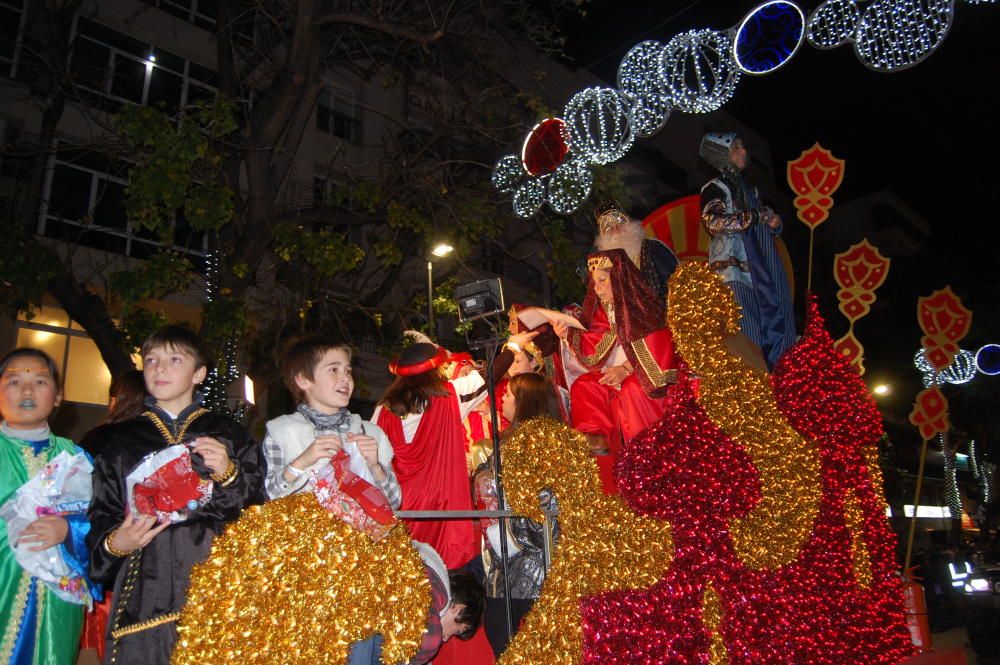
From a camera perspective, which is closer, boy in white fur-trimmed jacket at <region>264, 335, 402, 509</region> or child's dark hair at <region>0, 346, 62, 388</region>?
boy in white fur-trimmed jacket at <region>264, 335, 402, 509</region>

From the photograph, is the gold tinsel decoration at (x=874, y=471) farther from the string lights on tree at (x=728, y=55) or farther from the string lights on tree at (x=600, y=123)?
the string lights on tree at (x=600, y=123)

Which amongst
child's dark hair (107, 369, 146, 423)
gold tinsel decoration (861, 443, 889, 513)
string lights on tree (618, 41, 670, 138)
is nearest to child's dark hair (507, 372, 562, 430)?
gold tinsel decoration (861, 443, 889, 513)

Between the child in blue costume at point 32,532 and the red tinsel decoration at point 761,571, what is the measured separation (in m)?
2.13

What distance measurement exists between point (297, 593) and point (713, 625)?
2203mm

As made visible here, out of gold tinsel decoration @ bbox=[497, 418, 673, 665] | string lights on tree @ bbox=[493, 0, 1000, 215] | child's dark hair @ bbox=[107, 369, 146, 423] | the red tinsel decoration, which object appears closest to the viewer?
gold tinsel decoration @ bbox=[497, 418, 673, 665]

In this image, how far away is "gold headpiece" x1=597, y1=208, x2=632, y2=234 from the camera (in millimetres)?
5793

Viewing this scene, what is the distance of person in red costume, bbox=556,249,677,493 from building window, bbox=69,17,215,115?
1053 cm

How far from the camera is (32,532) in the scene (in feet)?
8.64

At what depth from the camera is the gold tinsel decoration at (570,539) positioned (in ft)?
11.5

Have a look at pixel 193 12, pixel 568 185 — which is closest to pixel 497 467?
pixel 568 185

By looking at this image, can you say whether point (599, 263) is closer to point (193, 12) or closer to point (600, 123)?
point (600, 123)

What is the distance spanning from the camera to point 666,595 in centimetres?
374

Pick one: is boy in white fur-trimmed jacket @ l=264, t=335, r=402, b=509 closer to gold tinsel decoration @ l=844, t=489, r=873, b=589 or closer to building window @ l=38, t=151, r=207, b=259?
gold tinsel decoration @ l=844, t=489, r=873, b=589

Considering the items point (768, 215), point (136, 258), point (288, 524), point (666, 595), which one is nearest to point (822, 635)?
point (666, 595)
